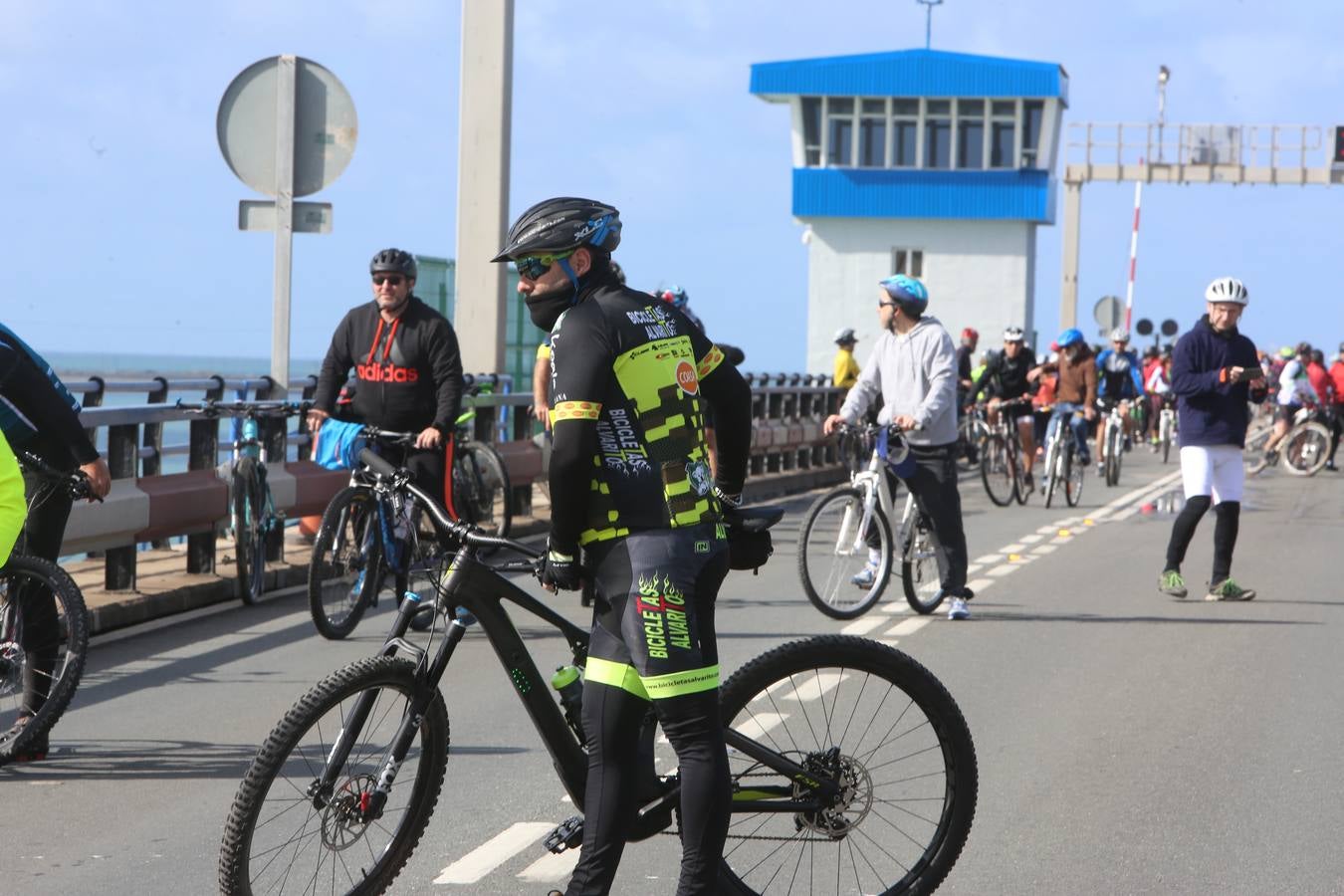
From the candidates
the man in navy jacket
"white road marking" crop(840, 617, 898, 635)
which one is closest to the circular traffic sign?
"white road marking" crop(840, 617, 898, 635)

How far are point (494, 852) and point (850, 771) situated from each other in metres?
1.30

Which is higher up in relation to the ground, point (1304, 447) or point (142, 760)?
point (1304, 447)

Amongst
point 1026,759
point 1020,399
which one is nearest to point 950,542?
point 1026,759

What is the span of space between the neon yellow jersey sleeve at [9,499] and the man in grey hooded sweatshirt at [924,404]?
6.45 meters

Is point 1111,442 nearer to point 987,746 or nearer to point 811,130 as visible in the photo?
point 987,746

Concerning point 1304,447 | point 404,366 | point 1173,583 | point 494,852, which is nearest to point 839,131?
point 1304,447

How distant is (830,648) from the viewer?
488cm

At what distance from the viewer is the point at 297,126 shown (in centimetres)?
1282

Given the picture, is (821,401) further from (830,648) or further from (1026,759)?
(830,648)

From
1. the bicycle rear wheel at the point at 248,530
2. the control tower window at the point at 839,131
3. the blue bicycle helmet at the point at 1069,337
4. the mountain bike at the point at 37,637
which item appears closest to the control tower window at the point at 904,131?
the control tower window at the point at 839,131

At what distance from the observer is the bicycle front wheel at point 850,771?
16.0 feet

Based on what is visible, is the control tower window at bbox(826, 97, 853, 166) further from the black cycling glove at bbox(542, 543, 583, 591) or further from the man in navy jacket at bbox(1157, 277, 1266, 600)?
the black cycling glove at bbox(542, 543, 583, 591)

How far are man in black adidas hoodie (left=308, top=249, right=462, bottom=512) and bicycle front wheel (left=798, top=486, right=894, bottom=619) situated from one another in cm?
219

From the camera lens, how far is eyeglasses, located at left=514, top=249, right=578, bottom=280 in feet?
15.0
